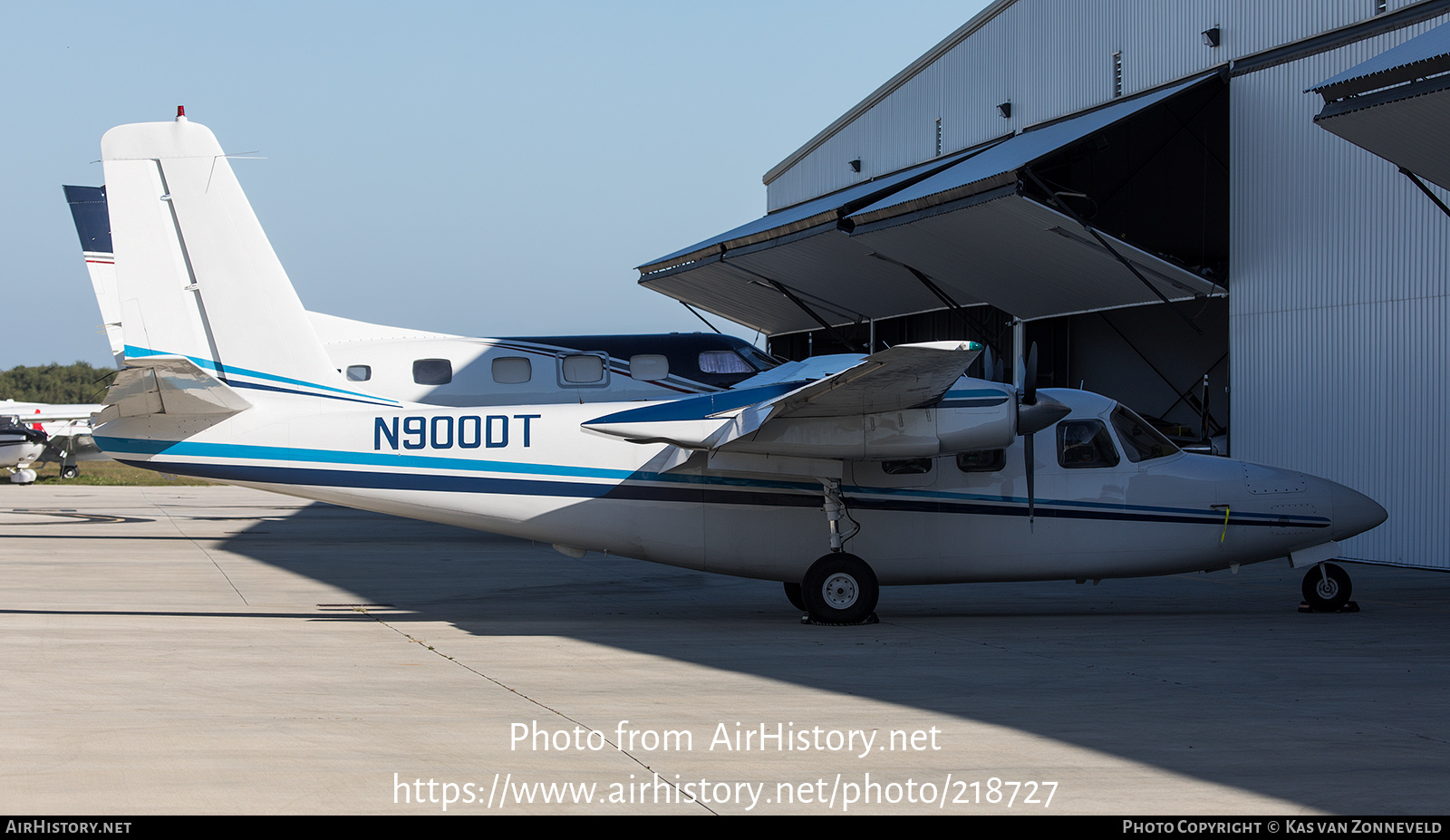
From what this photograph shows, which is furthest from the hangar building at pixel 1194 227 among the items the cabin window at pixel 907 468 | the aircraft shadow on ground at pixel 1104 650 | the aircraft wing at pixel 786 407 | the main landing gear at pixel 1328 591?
the aircraft wing at pixel 786 407

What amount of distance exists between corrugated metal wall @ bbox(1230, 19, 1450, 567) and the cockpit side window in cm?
607

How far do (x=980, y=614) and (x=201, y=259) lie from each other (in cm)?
938

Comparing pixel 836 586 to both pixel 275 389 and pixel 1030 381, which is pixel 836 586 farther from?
pixel 275 389

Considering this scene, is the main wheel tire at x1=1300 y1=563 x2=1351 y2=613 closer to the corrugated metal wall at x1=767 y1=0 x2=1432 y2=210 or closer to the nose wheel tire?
the nose wheel tire

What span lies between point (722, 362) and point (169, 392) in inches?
421

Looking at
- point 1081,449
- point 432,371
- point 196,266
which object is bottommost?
point 1081,449

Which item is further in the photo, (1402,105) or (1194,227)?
(1194,227)

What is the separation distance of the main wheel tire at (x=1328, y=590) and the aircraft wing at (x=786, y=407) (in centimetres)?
497

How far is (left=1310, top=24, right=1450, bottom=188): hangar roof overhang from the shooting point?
1186cm

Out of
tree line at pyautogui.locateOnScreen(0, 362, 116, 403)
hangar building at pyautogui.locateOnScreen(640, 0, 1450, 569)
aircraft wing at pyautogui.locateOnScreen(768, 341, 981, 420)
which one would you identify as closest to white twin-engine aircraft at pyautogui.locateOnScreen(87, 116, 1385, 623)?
aircraft wing at pyautogui.locateOnScreen(768, 341, 981, 420)

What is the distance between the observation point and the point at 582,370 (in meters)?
20.4

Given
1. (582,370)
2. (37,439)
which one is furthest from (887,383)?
(37,439)

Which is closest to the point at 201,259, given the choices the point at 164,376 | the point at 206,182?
the point at 206,182

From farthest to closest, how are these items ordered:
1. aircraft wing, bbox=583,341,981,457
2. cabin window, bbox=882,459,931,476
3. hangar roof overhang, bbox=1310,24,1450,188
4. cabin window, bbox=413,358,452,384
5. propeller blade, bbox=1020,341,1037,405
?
cabin window, bbox=413,358,452,384, cabin window, bbox=882,459,931,476, hangar roof overhang, bbox=1310,24,1450,188, propeller blade, bbox=1020,341,1037,405, aircraft wing, bbox=583,341,981,457
